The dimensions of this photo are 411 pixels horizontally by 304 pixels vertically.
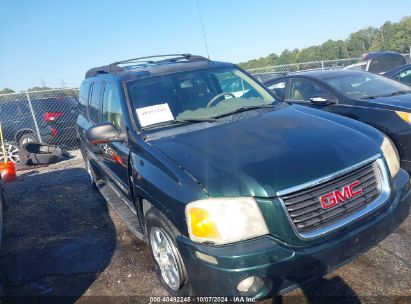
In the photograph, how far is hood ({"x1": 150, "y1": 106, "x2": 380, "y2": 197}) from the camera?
7.72ft

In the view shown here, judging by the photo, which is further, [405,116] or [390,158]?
[405,116]

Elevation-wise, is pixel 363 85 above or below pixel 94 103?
below

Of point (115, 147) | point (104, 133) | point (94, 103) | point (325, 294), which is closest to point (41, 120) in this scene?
point (94, 103)

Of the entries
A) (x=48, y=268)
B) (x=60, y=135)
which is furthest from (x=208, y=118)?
(x=60, y=135)

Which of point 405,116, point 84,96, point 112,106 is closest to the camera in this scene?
point 112,106

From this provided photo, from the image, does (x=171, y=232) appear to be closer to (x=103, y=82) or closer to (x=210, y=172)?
(x=210, y=172)

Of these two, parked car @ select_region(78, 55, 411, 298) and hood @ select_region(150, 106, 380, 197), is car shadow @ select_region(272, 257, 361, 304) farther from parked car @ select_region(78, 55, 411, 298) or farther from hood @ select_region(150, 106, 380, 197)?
hood @ select_region(150, 106, 380, 197)

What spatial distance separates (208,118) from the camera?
3.42m

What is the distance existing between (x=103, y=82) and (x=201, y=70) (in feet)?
4.17

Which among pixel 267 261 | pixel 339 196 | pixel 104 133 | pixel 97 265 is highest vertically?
pixel 104 133

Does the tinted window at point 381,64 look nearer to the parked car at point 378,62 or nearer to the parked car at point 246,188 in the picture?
the parked car at point 378,62

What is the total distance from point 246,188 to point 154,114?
4.77 feet

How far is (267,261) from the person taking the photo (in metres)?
2.20

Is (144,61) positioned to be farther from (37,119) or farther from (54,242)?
(37,119)
